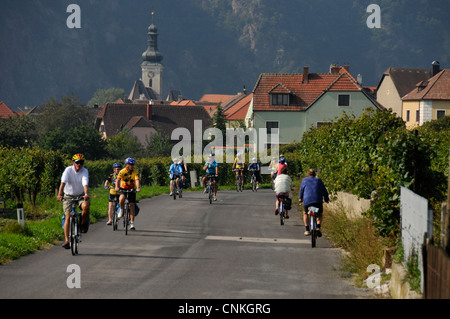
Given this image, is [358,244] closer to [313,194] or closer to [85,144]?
[313,194]

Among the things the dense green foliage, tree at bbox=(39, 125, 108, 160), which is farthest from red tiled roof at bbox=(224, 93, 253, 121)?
the dense green foliage

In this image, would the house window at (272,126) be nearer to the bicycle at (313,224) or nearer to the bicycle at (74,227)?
the bicycle at (313,224)

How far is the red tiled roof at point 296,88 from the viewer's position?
69.9m

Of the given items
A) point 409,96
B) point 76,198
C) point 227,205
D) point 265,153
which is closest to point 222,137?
point 409,96

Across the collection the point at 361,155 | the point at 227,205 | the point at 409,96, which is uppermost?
the point at 409,96

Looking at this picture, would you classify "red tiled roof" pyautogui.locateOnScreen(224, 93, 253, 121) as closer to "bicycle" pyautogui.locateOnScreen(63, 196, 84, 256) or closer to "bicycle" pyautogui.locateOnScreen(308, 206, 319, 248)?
"bicycle" pyautogui.locateOnScreen(308, 206, 319, 248)

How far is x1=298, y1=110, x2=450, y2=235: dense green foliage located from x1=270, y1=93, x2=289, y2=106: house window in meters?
43.1

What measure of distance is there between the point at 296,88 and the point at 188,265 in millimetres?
61036

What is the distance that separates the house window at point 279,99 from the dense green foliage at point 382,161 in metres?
43.1

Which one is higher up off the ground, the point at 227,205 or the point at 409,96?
the point at 409,96

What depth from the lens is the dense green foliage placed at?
10.8 meters

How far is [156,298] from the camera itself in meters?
8.59
